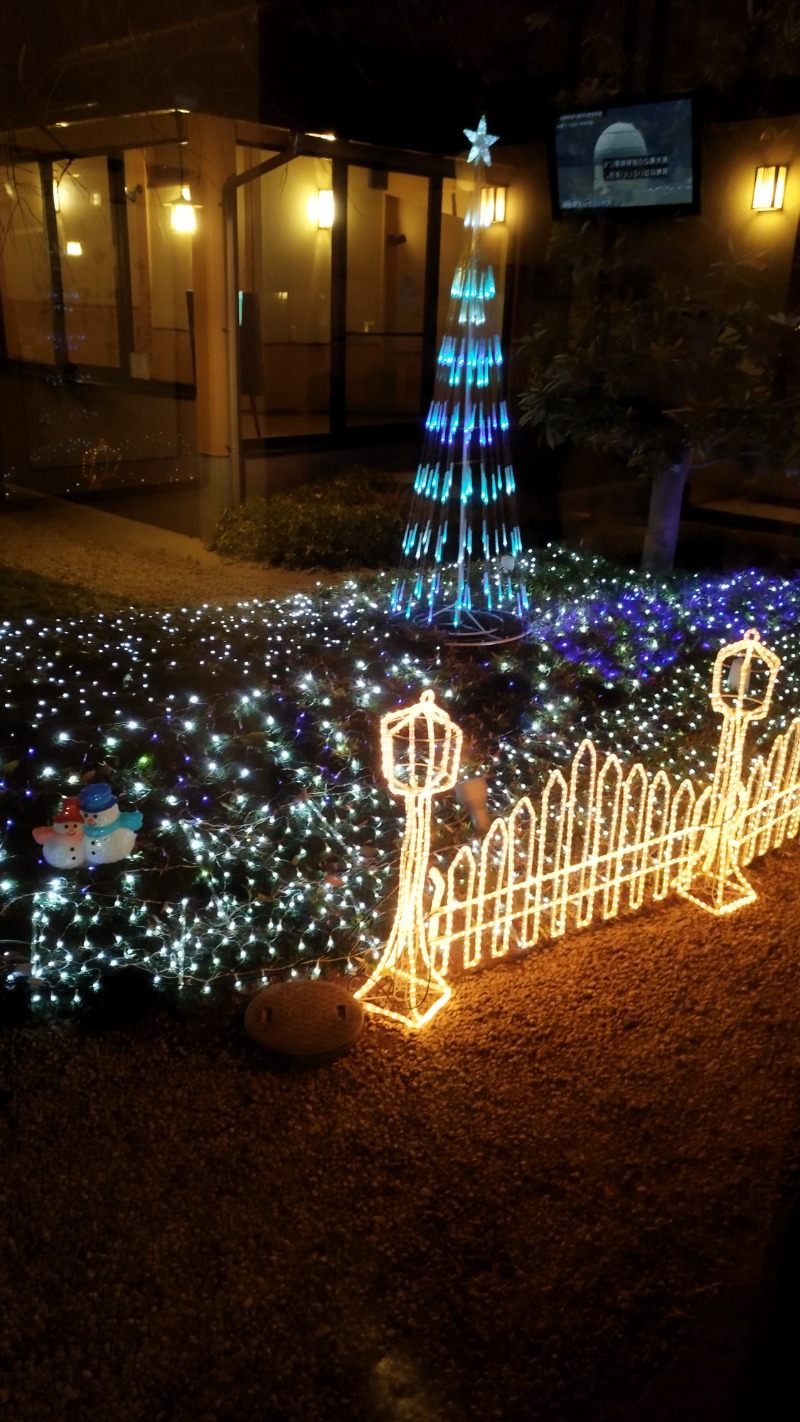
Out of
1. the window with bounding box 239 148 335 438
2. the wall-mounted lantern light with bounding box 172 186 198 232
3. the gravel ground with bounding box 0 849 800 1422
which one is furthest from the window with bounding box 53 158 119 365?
the gravel ground with bounding box 0 849 800 1422

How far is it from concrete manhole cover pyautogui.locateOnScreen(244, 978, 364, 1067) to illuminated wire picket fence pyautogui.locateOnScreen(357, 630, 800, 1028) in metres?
0.19

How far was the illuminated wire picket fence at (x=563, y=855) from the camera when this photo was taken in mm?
3777

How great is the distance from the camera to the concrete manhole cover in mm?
3443

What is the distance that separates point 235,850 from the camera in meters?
4.17

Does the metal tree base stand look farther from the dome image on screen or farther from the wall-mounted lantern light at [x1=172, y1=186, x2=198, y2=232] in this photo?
the wall-mounted lantern light at [x1=172, y1=186, x2=198, y2=232]

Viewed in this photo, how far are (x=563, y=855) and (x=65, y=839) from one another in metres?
2.17

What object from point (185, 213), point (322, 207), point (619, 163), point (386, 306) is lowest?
point (386, 306)

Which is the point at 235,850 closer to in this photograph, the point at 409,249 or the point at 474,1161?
the point at 474,1161

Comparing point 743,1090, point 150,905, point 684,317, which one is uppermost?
point 684,317

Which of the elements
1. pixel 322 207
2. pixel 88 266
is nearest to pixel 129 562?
pixel 88 266

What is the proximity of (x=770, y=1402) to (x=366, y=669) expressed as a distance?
12.6 feet

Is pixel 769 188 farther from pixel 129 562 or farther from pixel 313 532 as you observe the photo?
pixel 129 562

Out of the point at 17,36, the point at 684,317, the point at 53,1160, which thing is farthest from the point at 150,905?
the point at 17,36

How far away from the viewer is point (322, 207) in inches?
480
